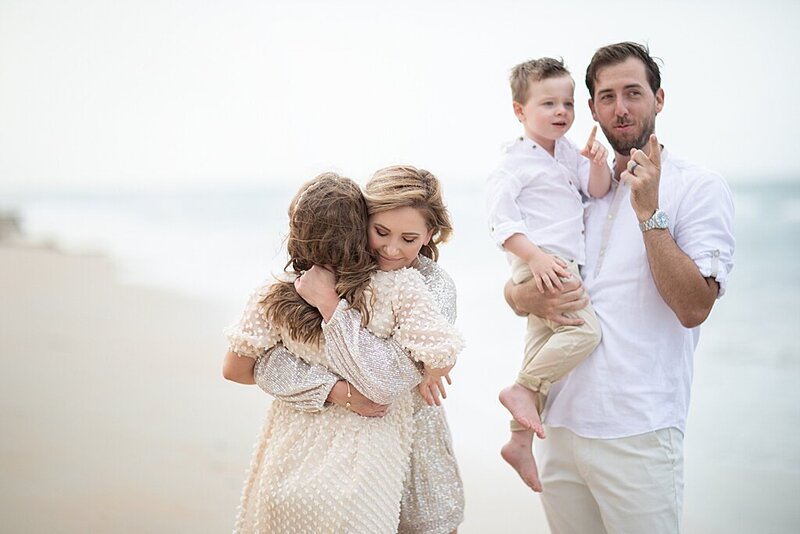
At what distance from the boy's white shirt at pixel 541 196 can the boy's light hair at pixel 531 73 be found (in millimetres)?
131

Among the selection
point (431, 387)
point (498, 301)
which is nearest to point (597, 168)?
point (431, 387)

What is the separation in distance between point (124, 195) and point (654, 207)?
9796mm

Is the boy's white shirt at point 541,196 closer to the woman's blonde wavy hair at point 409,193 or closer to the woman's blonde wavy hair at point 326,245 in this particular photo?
the woman's blonde wavy hair at point 409,193

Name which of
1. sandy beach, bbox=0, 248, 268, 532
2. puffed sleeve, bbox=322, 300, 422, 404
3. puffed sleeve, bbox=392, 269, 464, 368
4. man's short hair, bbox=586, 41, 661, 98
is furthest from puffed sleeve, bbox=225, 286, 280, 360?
sandy beach, bbox=0, 248, 268, 532

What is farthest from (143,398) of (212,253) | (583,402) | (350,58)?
(350,58)

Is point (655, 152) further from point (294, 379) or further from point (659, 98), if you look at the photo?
point (294, 379)

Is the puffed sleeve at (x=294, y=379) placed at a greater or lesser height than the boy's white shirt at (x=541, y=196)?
lesser

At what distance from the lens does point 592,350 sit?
88.0 inches

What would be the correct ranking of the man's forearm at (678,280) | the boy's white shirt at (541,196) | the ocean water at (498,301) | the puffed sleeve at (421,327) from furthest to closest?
the ocean water at (498,301) < the boy's white shirt at (541,196) < the man's forearm at (678,280) < the puffed sleeve at (421,327)

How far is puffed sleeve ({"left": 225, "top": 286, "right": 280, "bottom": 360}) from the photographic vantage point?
1875 millimetres

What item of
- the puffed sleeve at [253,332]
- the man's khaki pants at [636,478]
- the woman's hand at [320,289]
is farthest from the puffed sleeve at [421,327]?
the man's khaki pants at [636,478]

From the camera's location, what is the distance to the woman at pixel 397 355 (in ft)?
6.00

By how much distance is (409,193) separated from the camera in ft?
5.98

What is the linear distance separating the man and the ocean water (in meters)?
0.85
